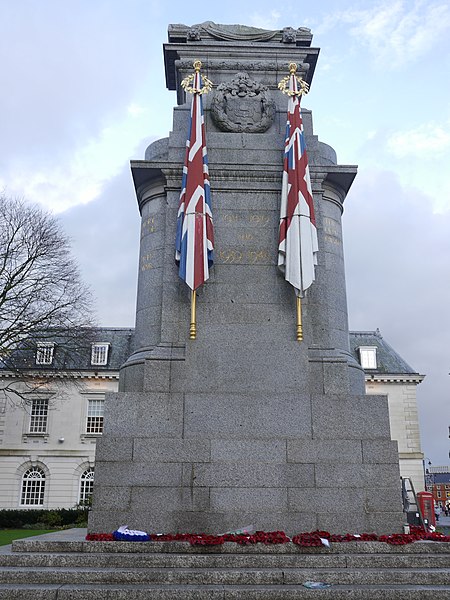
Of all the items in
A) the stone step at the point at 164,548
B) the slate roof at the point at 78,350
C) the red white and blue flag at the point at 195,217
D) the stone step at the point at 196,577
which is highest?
the slate roof at the point at 78,350

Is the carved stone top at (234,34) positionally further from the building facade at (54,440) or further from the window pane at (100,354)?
the window pane at (100,354)

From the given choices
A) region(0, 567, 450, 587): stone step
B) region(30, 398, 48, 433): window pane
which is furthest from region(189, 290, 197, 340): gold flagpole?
region(30, 398, 48, 433): window pane

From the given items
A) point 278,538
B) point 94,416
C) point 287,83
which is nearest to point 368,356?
point 94,416

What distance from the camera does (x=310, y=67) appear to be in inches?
675

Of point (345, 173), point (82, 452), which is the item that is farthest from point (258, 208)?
point (82, 452)

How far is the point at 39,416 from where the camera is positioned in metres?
45.7

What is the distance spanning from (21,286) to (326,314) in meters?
20.3

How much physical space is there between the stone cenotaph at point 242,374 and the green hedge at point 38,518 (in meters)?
23.8

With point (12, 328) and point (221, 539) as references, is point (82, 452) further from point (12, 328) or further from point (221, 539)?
point (221, 539)

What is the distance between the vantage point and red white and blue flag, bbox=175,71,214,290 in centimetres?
1283

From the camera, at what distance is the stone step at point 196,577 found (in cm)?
795

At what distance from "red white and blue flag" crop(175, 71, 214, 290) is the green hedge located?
24844mm

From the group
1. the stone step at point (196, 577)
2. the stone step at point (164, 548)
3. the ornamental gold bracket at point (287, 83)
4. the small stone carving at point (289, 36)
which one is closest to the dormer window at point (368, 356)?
the small stone carving at point (289, 36)

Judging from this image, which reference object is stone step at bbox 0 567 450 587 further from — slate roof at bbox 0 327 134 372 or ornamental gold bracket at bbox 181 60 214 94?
slate roof at bbox 0 327 134 372
